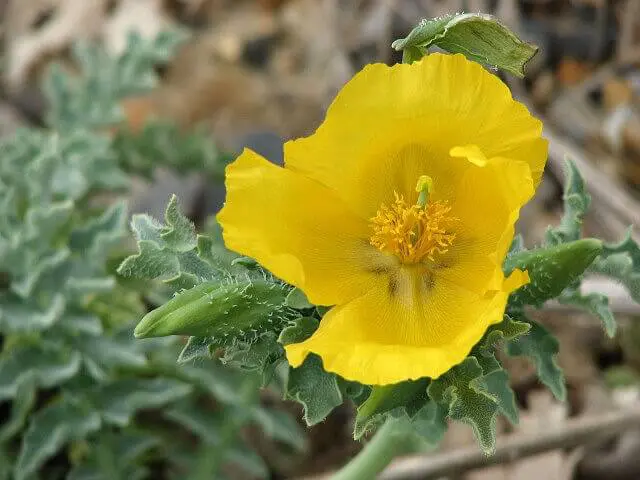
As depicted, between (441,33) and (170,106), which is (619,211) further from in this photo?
(170,106)

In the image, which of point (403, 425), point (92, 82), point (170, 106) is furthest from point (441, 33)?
point (170, 106)

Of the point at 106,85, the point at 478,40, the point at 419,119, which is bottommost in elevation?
the point at 106,85

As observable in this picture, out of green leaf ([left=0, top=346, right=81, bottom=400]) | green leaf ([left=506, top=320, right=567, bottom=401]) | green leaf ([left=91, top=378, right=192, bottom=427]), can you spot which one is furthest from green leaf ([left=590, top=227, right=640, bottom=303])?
green leaf ([left=0, top=346, right=81, bottom=400])

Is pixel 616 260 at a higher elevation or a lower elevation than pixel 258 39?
higher

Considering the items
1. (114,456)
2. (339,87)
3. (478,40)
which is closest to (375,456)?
(478,40)

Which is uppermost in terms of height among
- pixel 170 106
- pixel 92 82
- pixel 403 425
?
pixel 403 425

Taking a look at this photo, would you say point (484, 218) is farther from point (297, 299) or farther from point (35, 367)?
point (35, 367)
